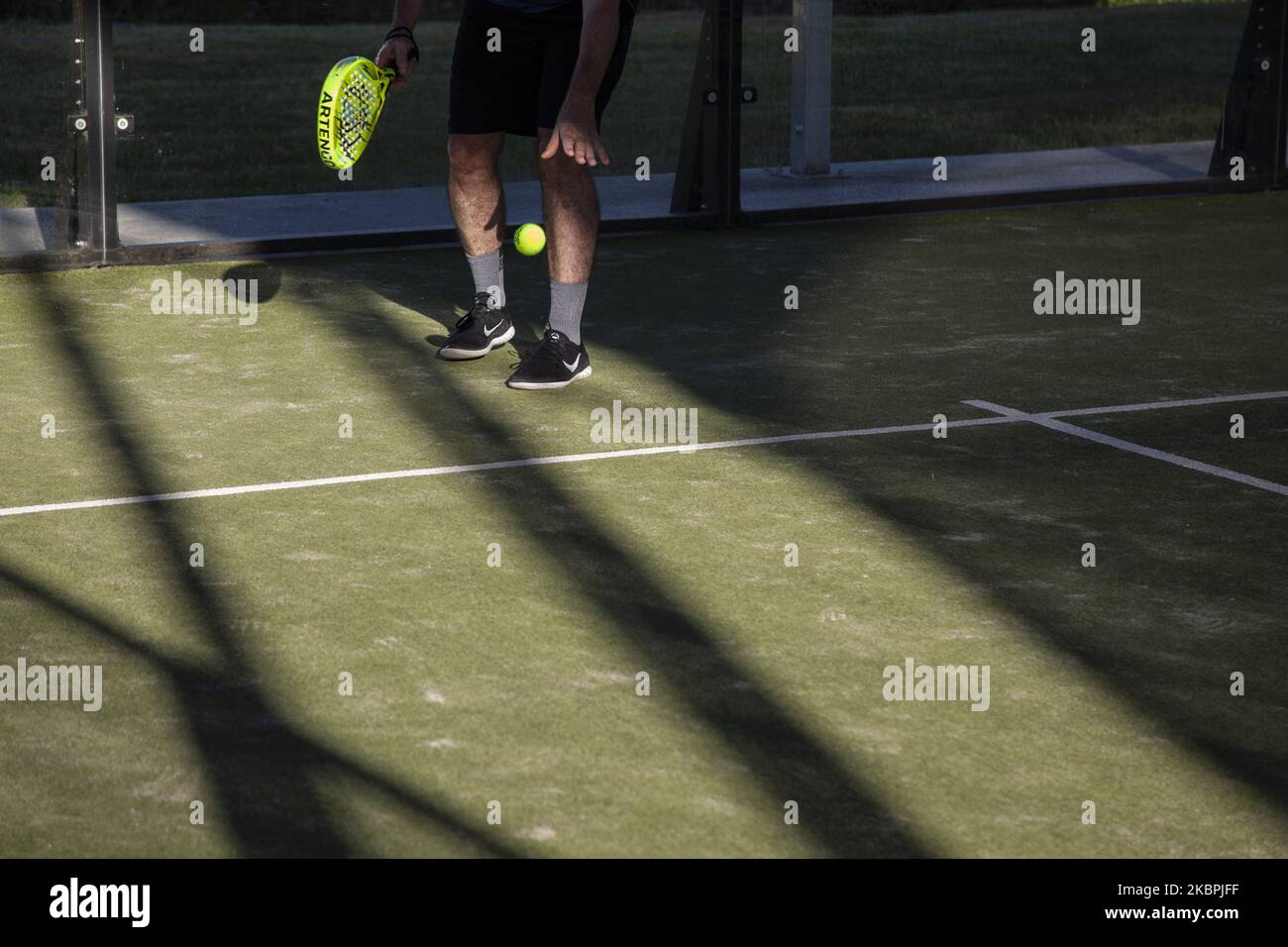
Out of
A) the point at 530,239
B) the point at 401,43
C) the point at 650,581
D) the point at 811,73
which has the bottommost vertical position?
the point at 650,581

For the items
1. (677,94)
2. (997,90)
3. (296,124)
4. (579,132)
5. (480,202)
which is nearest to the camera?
(579,132)

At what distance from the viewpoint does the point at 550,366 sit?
7207 mm

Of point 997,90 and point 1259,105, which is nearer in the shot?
point 1259,105

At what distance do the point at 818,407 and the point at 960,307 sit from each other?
2.07 meters

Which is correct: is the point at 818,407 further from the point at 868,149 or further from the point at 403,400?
the point at 868,149

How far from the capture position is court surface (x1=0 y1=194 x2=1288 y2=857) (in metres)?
3.74

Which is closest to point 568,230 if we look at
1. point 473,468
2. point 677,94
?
point 473,468

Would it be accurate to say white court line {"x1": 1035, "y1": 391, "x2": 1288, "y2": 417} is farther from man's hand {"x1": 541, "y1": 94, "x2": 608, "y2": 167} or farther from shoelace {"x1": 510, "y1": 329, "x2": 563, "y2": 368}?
man's hand {"x1": 541, "y1": 94, "x2": 608, "y2": 167}

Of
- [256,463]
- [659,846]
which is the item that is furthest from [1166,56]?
[659,846]

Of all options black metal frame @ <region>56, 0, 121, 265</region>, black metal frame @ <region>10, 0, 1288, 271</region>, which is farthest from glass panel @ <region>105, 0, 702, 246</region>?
black metal frame @ <region>56, 0, 121, 265</region>

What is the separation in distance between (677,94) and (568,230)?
15.3 ft

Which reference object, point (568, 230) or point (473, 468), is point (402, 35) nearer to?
point (568, 230)

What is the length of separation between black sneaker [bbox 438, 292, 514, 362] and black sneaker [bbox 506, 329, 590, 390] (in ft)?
1.22

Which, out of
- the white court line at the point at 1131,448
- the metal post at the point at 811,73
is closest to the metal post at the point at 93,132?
the metal post at the point at 811,73
